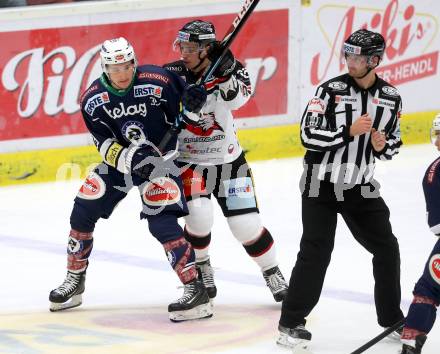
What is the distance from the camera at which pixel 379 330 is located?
4758 mm

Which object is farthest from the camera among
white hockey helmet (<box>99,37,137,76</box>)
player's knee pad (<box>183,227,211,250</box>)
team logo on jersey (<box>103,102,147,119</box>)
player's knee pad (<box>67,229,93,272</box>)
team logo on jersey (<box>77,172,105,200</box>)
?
player's knee pad (<box>183,227,211,250</box>)

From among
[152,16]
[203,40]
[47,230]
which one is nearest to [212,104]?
[203,40]

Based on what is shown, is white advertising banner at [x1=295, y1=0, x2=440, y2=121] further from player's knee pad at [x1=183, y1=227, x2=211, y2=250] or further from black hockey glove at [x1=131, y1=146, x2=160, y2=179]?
black hockey glove at [x1=131, y1=146, x2=160, y2=179]

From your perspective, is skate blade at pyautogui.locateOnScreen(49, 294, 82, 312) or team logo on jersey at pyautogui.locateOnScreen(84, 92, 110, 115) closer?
team logo on jersey at pyautogui.locateOnScreen(84, 92, 110, 115)

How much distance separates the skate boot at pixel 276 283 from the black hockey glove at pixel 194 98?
850 mm

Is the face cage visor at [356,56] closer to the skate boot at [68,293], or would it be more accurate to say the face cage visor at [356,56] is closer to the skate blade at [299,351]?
the skate blade at [299,351]

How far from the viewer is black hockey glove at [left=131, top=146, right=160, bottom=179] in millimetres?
4832

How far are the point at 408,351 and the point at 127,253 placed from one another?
2192mm

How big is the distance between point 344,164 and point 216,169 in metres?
0.85

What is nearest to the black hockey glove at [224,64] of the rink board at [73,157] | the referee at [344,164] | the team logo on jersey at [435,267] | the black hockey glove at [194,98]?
the black hockey glove at [194,98]

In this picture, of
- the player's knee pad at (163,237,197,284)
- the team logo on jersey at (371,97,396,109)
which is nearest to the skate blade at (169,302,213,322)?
the player's knee pad at (163,237,197,284)

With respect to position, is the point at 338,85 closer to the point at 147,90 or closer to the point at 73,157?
the point at 147,90

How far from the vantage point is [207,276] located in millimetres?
5273

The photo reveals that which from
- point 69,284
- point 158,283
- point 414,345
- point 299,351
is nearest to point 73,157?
point 158,283
